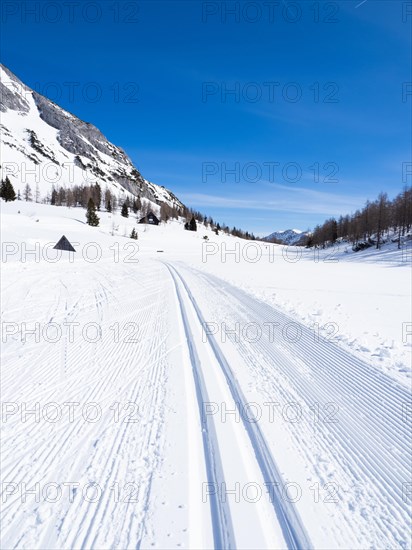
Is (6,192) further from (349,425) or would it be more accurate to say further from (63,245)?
(349,425)

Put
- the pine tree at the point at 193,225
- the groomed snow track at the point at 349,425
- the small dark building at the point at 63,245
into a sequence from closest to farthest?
the groomed snow track at the point at 349,425 < the small dark building at the point at 63,245 < the pine tree at the point at 193,225

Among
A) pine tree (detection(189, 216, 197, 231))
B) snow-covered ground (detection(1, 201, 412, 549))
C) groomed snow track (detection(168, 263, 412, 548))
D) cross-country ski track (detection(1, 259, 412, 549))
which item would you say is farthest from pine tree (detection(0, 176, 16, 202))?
groomed snow track (detection(168, 263, 412, 548))

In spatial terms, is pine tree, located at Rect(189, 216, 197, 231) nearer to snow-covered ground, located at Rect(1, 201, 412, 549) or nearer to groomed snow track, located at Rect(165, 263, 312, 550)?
snow-covered ground, located at Rect(1, 201, 412, 549)

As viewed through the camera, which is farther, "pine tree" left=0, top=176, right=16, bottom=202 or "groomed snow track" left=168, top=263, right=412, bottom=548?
"pine tree" left=0, top=176, right=16, bottom=202

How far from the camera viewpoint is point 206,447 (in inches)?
115

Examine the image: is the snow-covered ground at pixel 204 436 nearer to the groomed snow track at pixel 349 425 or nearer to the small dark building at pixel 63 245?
the groomed snow track at pixel 349 425

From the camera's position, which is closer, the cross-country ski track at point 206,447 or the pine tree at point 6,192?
the cross-country ski track at point 206,447

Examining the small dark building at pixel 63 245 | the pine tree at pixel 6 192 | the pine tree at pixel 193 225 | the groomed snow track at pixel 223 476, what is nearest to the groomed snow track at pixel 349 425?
the groomed snow track at pixel 223 476

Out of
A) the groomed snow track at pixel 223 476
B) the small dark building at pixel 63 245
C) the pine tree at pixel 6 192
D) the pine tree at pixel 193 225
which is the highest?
the pine tree at pixel 6 192

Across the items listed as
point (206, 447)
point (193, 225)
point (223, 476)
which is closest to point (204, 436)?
point (206, 447)

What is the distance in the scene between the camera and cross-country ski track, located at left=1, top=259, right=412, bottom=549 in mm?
2121

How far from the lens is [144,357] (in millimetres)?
5141

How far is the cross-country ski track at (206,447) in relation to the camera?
212 centimetres

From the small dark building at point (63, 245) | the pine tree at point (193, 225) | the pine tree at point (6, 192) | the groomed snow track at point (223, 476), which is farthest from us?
the pine tree at point (193, 225)
